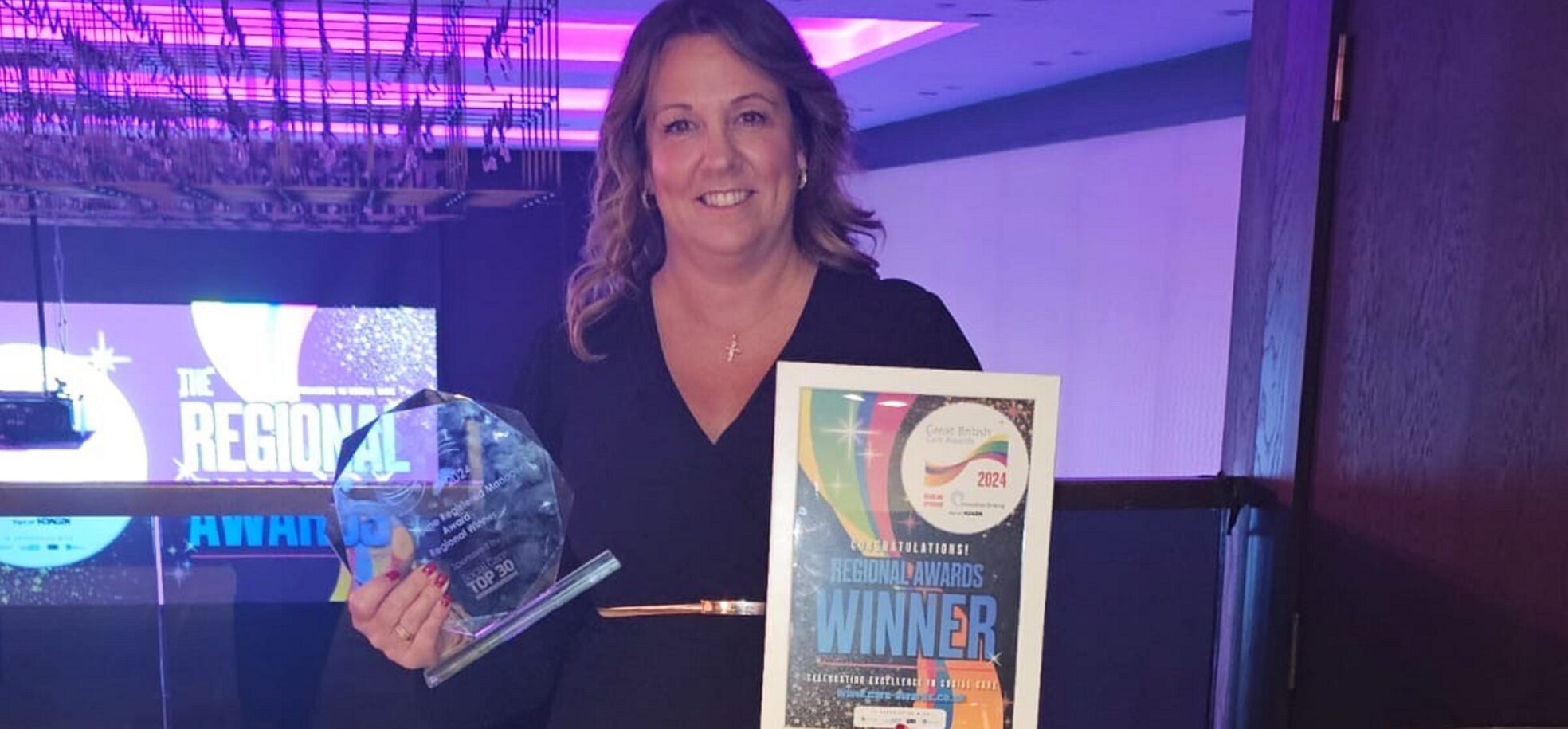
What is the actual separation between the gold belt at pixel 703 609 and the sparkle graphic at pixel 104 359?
322 inches

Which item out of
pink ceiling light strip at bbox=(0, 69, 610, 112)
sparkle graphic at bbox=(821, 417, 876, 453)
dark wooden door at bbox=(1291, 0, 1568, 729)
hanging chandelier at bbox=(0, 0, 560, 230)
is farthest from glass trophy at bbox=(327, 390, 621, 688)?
hanging chandelier at bbox=(0, 0, 560, 230)

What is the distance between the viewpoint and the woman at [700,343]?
43.7 inches

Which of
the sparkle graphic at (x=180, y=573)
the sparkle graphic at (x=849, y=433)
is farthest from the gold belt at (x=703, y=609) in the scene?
the sparkle graphic at (x=180, y=573)

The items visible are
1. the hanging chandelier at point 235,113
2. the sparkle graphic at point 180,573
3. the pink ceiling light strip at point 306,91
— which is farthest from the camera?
the pink ceiling light strip at point 306,91

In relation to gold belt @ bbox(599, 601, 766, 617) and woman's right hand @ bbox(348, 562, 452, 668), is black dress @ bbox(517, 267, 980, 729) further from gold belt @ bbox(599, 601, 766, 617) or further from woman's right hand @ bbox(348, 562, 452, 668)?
woman's right hand @ bbox(348, 562, 452, 668)

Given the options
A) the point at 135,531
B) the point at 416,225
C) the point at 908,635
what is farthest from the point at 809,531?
the point at 416,225

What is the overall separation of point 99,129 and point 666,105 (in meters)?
3.98

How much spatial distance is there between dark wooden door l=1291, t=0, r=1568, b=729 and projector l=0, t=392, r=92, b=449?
575 cm

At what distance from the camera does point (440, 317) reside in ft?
28.5

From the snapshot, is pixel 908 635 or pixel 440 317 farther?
pixel 440 317

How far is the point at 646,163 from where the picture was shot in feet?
3.95

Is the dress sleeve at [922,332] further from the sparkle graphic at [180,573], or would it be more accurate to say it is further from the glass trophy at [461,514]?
the sparkle graphic at [180,573]

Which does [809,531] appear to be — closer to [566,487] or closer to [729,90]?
[566,487]

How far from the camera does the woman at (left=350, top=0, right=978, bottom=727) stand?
1.11m
